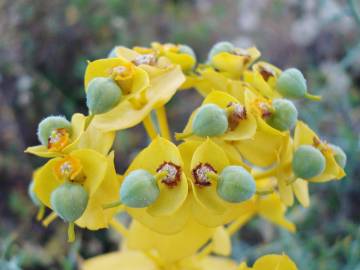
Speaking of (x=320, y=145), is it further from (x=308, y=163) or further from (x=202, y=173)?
(x=202, y=173)

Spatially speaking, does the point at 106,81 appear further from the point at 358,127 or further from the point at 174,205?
the point at 358,127

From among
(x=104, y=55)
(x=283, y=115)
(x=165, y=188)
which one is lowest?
(x=104, y=55)

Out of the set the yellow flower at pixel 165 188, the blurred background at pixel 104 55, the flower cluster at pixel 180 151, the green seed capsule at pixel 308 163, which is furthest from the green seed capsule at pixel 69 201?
the blurred background at pixel 104 55

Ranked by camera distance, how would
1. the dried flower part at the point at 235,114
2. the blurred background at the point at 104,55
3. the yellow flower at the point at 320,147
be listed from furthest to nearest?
the blurred background at the point at 104,55 → the yellow flower at the point at 320,147 → the dried flower part at the point at 235,114

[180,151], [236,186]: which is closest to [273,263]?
[236,186]

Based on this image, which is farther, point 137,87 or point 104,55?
point 104,55

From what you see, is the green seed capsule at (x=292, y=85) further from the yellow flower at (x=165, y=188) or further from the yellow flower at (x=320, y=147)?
the yellow flower at (x=165, y=188)

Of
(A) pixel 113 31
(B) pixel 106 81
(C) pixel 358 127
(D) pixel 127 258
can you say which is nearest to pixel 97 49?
(A) pixel 113 31
